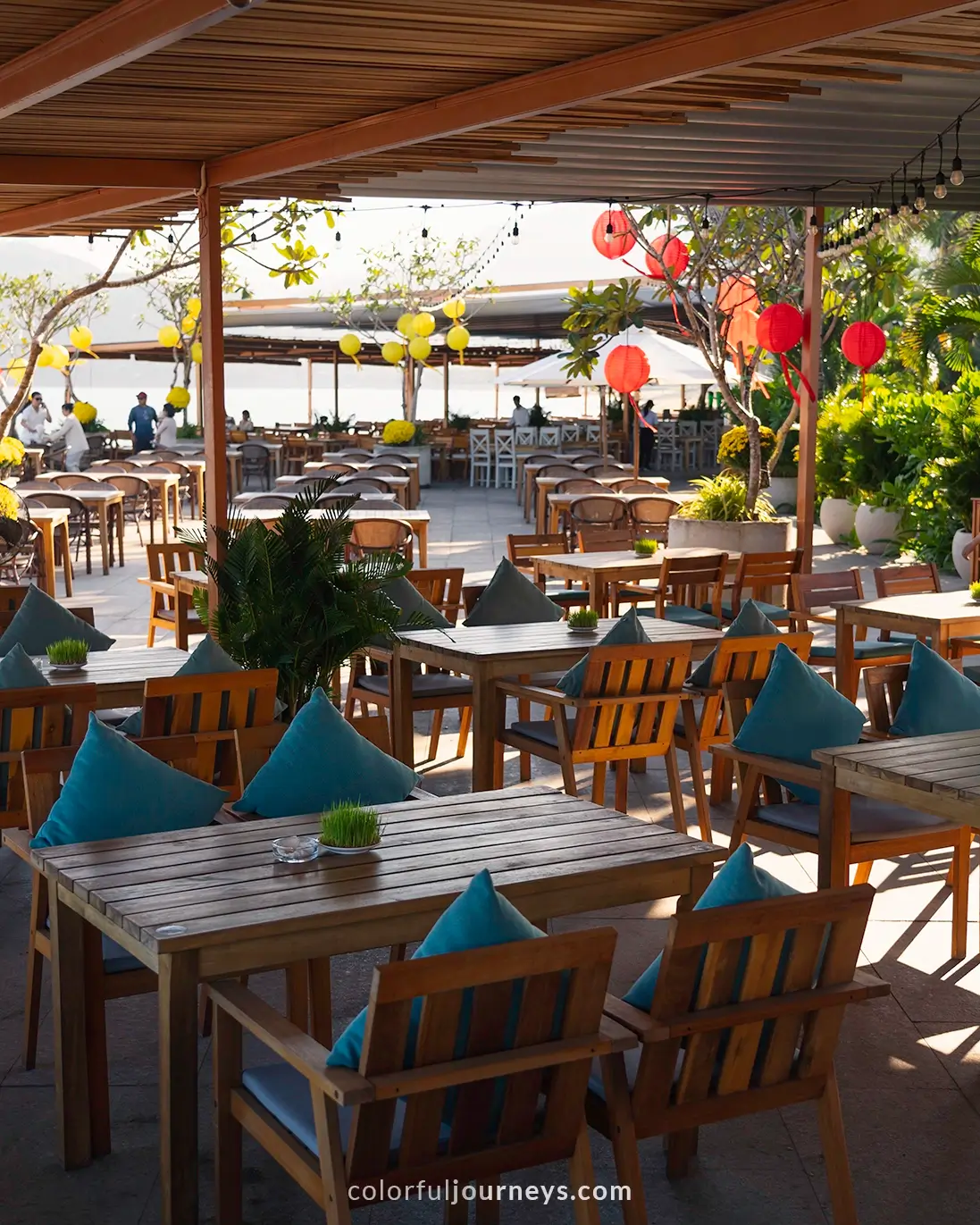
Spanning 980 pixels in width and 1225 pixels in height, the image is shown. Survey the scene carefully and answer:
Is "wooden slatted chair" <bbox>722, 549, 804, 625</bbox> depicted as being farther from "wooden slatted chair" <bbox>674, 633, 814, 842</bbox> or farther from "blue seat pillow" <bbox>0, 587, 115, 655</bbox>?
"blue seat pillow" <bbox>0, 587, 115, 655</bbox>

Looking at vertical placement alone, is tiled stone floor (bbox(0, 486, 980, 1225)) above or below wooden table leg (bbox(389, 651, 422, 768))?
below

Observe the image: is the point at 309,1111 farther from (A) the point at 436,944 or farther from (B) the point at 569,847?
(B) the point at 569,847

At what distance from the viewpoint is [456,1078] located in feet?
7.10

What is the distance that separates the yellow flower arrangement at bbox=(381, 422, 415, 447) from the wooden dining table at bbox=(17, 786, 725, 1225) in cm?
1777

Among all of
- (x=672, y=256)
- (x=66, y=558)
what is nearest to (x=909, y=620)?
(x=672, y=256)

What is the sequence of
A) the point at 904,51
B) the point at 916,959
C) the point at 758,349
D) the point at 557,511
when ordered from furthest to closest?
the point at 557,511 < the point at 758,349 < the point at 904,51 < the point at 916,959

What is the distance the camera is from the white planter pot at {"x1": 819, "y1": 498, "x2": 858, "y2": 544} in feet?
49.5

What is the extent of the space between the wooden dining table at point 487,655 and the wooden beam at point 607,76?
1.83 metres

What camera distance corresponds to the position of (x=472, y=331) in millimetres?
25938

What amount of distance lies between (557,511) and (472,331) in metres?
12.9

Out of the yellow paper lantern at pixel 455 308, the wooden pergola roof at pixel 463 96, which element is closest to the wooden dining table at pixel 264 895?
the wooden pergola roof at pixel 463 96

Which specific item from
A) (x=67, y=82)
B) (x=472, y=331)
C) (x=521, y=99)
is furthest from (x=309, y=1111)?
(x=472, y=331)

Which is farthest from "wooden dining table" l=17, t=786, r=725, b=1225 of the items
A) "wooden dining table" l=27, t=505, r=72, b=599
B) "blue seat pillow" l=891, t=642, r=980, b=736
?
"wooden dining table" l=27, t=505, r=72, b=599

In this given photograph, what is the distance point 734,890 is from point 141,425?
64.1ft
